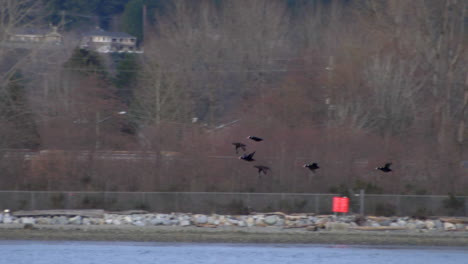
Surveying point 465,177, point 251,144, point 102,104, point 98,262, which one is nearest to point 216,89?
point 102,104

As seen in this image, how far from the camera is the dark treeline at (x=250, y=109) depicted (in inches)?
1171

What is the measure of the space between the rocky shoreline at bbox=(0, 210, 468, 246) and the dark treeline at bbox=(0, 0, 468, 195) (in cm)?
308

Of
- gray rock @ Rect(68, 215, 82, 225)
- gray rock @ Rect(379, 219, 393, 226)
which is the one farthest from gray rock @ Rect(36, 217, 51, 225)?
gray rock @ Rect(379, 219, 393, 226)

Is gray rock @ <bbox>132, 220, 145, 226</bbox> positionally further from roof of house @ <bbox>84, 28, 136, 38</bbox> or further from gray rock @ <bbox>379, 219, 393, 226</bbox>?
roof of house @ <bbox>84, 28, 136, 38</bbox>

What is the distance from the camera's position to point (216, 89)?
46062 mm

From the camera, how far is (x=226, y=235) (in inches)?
941

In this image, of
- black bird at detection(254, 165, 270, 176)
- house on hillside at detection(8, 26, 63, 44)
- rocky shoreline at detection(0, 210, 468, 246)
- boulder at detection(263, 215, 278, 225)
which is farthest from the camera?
house on hillside at detection(8, 26, 63, 44)

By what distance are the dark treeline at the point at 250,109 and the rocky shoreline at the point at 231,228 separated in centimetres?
308

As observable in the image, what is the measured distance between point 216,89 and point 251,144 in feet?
49.3

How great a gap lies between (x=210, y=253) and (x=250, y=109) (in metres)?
16.7

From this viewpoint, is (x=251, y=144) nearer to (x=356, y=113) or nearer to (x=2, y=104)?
(x=356, y=113)

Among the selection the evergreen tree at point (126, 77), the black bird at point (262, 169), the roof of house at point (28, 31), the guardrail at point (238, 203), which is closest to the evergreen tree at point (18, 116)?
the roof of house at point (28, 31)

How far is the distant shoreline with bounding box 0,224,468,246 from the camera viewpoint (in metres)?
23.2

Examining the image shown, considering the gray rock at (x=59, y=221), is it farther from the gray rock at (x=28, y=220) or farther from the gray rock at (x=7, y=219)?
the gray rock at (x=7, y=219)
